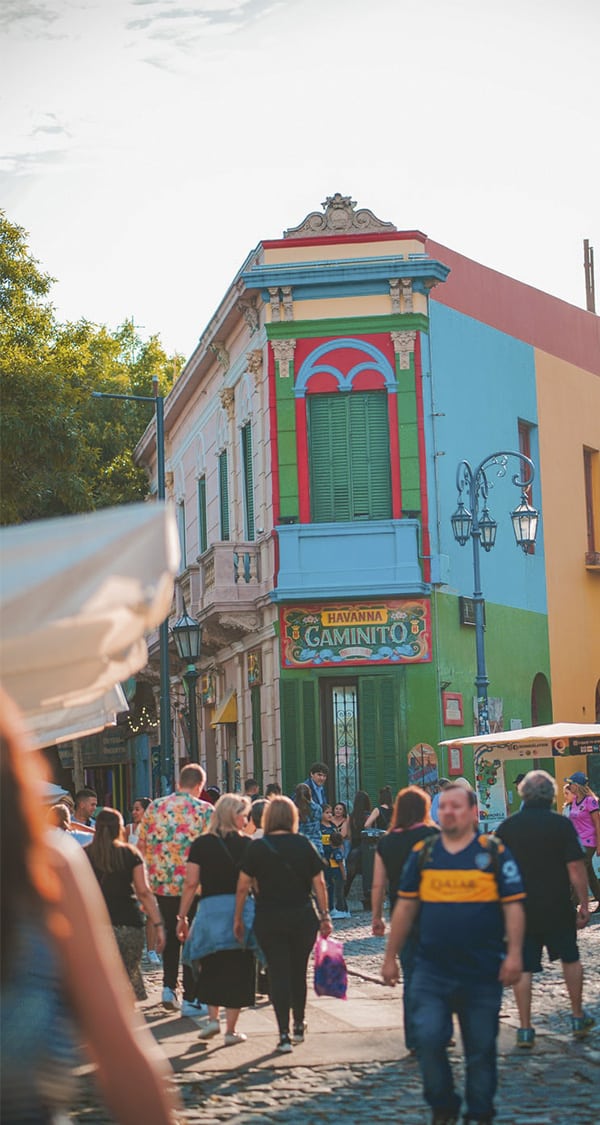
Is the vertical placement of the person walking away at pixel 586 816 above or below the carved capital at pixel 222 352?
below

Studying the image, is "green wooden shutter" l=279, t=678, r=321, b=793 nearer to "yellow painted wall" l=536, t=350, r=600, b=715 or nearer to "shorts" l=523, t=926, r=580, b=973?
"yellow painted wall" l=536, t=350, r=600, b=715

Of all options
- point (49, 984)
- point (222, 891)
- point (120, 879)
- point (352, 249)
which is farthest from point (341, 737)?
point (49, 984)

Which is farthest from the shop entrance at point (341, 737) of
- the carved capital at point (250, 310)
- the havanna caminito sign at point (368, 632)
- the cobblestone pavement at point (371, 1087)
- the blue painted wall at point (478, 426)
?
the cobblestone pavement at point (371, 1087)

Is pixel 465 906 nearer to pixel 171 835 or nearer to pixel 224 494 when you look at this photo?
pixel 171 835

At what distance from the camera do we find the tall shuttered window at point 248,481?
32594 millimetres

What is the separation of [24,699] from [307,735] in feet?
79.9

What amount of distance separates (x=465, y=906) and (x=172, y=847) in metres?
6.19

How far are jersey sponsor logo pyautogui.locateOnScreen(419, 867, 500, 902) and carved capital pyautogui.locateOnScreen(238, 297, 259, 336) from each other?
2298 centimetres

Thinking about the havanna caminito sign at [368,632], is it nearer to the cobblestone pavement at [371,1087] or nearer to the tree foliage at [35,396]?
the tree foliage at [35,396]

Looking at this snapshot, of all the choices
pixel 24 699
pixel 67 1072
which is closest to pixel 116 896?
pixel 24 699

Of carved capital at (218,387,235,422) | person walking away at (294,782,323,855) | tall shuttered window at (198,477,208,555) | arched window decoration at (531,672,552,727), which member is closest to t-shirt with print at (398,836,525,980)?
person walking away at (294,782,323,855)

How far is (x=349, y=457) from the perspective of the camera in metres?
29.7

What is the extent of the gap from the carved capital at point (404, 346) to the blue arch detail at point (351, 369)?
0.22 m

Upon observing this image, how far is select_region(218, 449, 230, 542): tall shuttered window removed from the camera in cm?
3478
